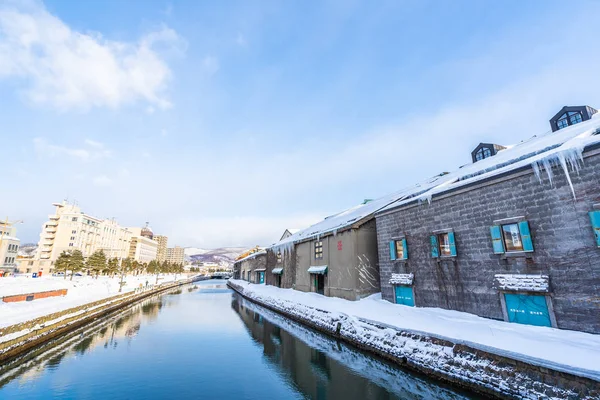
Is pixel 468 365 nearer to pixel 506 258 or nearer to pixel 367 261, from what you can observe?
pixel 506 258

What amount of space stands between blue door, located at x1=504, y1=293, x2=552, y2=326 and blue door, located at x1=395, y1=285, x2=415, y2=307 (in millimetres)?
5170

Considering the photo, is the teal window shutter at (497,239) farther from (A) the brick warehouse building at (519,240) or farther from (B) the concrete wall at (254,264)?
(B) the concrete wall at (254,264)

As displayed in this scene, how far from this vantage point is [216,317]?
88.3 ft

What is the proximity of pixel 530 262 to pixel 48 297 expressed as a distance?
34.4 meters

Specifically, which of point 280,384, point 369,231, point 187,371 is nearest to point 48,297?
point 187,371

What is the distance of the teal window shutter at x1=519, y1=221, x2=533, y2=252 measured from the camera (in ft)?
35.8

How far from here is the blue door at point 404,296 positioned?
16.1 meters

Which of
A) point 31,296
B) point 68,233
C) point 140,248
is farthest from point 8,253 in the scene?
point 140,248

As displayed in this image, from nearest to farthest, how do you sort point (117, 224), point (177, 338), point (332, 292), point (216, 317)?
1. point (177, 338)
2. point (332, 292)
3. point (216, 317)
4. point (117, 224)

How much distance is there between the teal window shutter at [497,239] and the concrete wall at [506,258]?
0.27m

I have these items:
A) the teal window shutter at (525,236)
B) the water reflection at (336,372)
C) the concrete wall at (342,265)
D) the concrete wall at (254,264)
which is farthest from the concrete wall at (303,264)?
the teal window shutter at (525,236)

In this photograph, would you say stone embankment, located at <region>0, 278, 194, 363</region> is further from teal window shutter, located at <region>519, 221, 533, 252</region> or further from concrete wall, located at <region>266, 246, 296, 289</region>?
teal window shutter, located at <region>519, 221, 533, 252</region>

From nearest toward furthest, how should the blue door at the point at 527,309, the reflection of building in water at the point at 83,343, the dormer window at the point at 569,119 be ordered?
the blue door at the point at 527,309 < the reflection of building in water at the point at 83,343 < the dormer window at the point at 569,119

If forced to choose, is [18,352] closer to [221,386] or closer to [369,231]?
[221,386]
